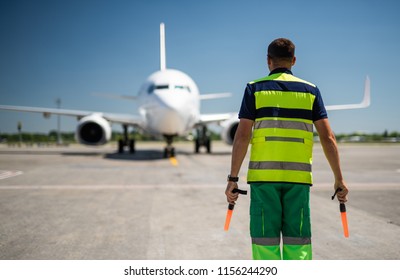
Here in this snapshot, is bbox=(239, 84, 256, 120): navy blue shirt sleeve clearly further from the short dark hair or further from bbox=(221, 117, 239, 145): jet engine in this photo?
bbox=(221, 117, 239, 145): jet engine

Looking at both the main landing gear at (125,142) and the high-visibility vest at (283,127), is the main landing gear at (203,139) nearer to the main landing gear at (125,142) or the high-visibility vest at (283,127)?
the main landing gear at (125,142)

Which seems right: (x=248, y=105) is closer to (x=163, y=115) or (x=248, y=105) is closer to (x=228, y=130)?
(x=163, y=115)

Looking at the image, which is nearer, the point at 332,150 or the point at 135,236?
the point at 332,150

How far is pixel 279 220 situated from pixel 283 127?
62 centimetres

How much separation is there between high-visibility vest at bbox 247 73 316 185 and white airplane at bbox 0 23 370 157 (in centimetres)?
1243

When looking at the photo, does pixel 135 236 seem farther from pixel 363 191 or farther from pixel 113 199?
pixel 363 191

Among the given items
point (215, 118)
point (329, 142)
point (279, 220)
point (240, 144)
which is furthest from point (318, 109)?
point (215, 118)

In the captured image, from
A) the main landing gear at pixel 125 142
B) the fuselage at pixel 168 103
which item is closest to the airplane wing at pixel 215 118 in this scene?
the fuselage at pixel 168 103

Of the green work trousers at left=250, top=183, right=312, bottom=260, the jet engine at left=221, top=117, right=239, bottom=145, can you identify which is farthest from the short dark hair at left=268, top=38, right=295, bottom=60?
the jet engine at left=221, top=117, right=239, bottom=145

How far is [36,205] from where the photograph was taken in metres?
5.64

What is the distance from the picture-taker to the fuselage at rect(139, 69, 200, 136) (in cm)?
1484

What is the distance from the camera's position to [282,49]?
2.44 m
